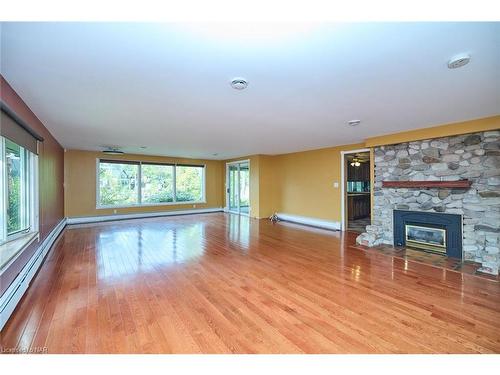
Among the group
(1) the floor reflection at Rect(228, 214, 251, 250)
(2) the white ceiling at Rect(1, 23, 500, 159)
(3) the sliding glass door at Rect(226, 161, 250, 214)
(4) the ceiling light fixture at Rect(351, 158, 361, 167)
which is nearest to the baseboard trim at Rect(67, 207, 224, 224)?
(3) the sliding glass door at Rect(226, 161, 250, 214)

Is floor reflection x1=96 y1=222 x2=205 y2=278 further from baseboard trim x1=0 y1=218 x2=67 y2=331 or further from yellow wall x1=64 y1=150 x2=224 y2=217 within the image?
yellow wall x1=64 y1=150 x2=224 y2=217

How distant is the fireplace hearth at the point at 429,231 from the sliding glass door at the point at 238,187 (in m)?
5.38

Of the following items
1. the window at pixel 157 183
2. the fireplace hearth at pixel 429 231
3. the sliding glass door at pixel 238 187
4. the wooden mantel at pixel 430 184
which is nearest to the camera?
the wooden mantel at pixel 430 184

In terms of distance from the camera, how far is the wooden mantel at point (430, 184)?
3.89 metres

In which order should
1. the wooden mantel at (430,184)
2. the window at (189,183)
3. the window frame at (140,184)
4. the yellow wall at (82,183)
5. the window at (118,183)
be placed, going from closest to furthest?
1. the wooden mantel at (430,184)
2. the yellow wall at (82,183)
3. the window frame at (140,184)
4. the window at (118,183)
5. the window at (189,183)

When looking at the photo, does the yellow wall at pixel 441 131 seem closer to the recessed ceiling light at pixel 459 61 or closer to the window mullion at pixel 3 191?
the recessed ceiling light at pixel 459 61

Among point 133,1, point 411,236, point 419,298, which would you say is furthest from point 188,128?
point 411,236

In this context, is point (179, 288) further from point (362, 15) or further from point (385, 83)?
point (385, 83)

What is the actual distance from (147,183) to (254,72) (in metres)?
7.78

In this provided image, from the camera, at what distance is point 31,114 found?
11.1 feet

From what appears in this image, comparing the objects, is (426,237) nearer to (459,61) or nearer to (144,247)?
(459,61)

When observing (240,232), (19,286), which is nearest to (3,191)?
(19,286)

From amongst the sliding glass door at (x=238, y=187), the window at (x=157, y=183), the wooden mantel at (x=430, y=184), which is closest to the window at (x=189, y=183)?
the window at (x=157, y=183)

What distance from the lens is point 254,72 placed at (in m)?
2.20
